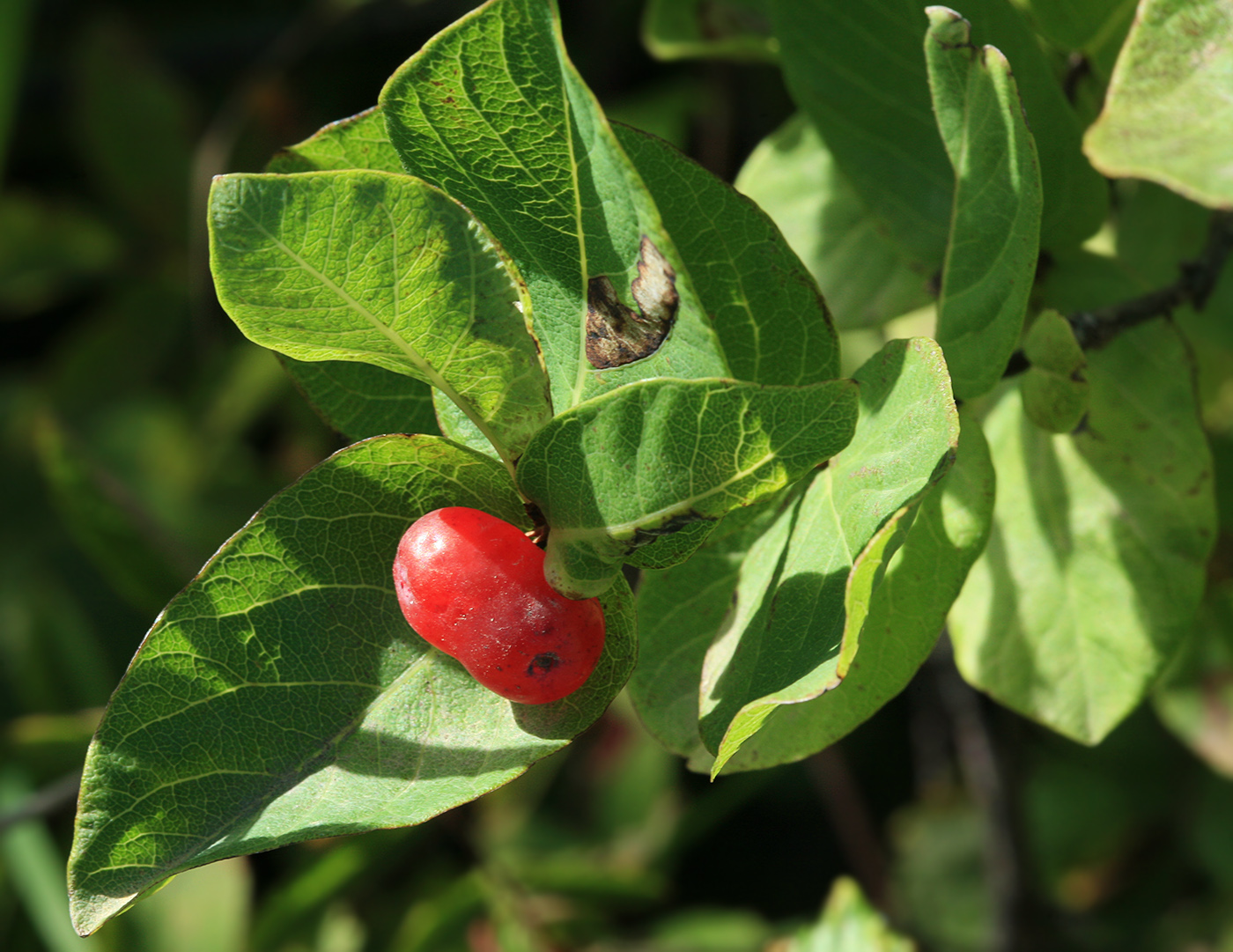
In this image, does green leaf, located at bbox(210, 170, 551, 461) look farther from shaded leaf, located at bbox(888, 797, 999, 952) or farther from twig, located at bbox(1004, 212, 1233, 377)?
shaded leaf, located at bbox(888, 797, 999, 952)

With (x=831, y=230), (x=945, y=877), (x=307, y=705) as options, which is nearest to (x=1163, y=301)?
(x=831, y=230)

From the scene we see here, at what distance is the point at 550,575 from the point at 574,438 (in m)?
0.06

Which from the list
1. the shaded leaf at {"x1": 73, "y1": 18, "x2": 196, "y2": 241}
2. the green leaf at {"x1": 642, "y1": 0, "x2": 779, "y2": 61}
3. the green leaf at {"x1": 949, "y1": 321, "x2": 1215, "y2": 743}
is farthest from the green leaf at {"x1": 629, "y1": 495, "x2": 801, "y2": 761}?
the shaded leaf at {"x1": 73, "y1": 18, "x2": 196, "y2": 241}

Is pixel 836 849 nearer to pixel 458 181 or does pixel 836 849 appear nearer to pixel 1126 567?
pixel 1126 567

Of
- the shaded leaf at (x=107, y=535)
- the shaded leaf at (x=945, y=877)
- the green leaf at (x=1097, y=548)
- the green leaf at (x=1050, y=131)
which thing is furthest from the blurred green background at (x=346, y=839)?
the green leaf at (x=1050, y=131)

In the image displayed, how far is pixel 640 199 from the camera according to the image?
17.7 inches

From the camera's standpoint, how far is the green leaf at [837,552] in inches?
16.6

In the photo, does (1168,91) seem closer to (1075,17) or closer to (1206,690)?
(1075,17)

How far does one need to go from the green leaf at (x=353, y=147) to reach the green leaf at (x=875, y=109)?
0.28m

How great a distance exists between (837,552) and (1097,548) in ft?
1.07

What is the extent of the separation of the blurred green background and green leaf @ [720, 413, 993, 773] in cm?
81

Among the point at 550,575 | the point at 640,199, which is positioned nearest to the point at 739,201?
the point at 640,199

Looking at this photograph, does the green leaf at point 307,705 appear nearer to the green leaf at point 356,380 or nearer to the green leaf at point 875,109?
the green leaf at point 356,380

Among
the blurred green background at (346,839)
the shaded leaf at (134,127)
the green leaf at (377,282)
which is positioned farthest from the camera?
the shaded leaf at (134,127)
